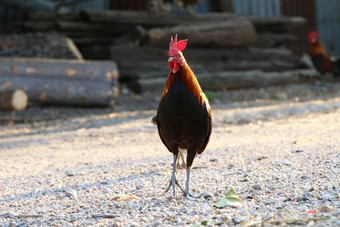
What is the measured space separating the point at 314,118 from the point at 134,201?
202 inches

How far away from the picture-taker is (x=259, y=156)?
191 inches

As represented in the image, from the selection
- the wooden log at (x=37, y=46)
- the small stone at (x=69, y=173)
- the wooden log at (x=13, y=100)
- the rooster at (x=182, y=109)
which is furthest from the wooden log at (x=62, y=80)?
the rooster at (x=182, y=109)

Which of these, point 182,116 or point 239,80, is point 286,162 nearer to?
point 182,116

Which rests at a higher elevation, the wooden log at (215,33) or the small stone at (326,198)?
the wooden log at (215,33)

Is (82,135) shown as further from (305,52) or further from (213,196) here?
(305,52)

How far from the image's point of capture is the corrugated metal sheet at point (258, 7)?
15.1 meters

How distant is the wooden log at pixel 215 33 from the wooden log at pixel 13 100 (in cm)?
397

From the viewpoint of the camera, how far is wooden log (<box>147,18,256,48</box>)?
38.1ft

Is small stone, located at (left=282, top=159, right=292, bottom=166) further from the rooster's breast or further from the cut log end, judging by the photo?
the cut log end

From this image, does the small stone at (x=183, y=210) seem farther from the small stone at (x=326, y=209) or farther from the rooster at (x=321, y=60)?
the rooster at (x=321, y=60)

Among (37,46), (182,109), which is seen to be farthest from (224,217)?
(37,46)

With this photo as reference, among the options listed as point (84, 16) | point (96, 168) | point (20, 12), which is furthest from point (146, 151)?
point (20, 12)

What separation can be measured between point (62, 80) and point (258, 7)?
28.1 ft

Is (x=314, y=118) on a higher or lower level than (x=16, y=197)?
→ lower
